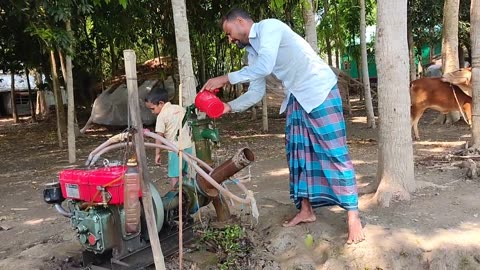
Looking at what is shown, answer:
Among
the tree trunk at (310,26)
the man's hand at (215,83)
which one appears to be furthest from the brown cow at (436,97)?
the man's hand at (215,83)

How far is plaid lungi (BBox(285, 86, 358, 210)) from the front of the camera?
3.34 m

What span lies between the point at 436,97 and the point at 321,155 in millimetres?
5633

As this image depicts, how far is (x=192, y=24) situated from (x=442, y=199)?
368 inches

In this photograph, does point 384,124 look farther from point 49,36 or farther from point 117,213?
point 49,36

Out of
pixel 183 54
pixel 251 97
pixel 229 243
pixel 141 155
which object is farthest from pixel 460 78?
pixel 141 155

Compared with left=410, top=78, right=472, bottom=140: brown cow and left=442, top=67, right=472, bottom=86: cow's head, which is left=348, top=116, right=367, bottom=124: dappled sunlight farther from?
left=442, top=67, right=472, bottom=86: cow's head

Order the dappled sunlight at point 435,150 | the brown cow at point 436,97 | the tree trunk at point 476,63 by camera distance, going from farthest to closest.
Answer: the brown cow at point 436,97, the dappled sunlight at point 435,150, the tree trunk at point 476,63

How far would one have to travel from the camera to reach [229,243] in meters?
3.60

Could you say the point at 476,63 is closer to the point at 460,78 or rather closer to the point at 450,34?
the point at 460,78

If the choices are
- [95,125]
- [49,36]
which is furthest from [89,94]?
[49,36]

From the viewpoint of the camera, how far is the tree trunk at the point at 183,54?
490cm

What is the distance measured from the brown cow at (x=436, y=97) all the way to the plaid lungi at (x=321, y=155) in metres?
5.33

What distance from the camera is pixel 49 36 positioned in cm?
691

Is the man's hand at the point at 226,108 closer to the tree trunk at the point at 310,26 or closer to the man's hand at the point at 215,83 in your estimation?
the man's hand at the point at 215,83
